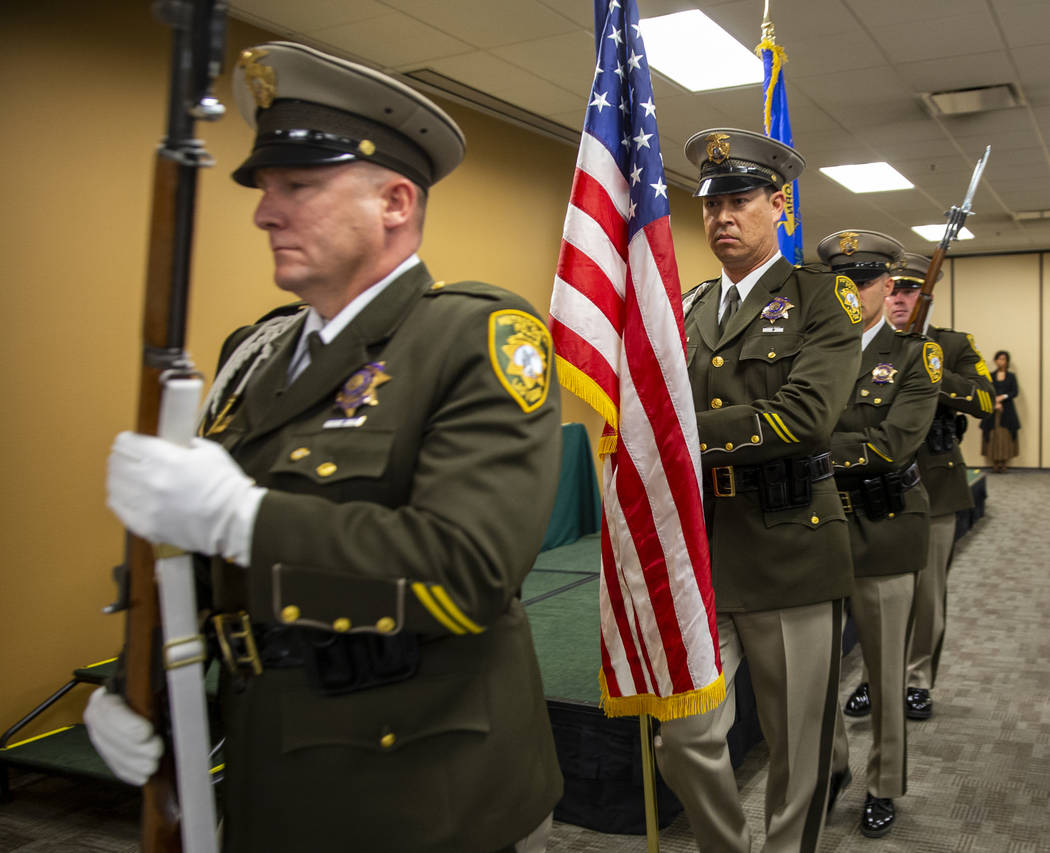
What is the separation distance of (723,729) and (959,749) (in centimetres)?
164

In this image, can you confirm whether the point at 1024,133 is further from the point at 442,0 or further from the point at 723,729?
the point at 723,729

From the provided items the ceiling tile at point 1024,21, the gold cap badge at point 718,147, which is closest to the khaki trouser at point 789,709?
the gold cap badge at point 718,147

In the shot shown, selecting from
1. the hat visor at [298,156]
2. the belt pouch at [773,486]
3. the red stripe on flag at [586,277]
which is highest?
the red stripe on flag at [586,277]

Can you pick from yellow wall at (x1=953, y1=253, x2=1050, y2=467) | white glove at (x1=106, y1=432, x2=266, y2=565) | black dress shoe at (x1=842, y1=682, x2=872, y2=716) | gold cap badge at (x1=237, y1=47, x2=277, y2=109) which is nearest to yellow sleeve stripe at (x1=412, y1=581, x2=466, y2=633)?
white glove at (x1=106, y1=432, x2=266, y2=565)

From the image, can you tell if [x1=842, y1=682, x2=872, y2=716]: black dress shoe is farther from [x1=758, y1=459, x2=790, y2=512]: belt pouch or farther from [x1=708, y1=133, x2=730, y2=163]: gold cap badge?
[x1=708, y1=133, x2=730, y2=163]: gold cap badge

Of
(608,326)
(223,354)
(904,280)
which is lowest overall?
(223,354)

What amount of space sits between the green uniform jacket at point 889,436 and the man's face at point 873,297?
1.9 inches

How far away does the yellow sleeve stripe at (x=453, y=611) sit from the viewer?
100cm

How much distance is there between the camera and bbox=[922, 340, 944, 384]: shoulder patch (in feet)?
10.2

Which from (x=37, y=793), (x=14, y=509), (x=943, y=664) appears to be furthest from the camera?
(x=943, y=664)

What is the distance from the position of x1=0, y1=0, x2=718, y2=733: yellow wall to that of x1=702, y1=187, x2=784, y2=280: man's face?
2251mm

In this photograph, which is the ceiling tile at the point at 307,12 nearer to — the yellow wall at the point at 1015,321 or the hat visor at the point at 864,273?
the hat visor at the point at 864,273

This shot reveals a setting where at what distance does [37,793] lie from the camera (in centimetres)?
310

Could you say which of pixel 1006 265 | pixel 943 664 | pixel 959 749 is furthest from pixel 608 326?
pixel 1006 265
